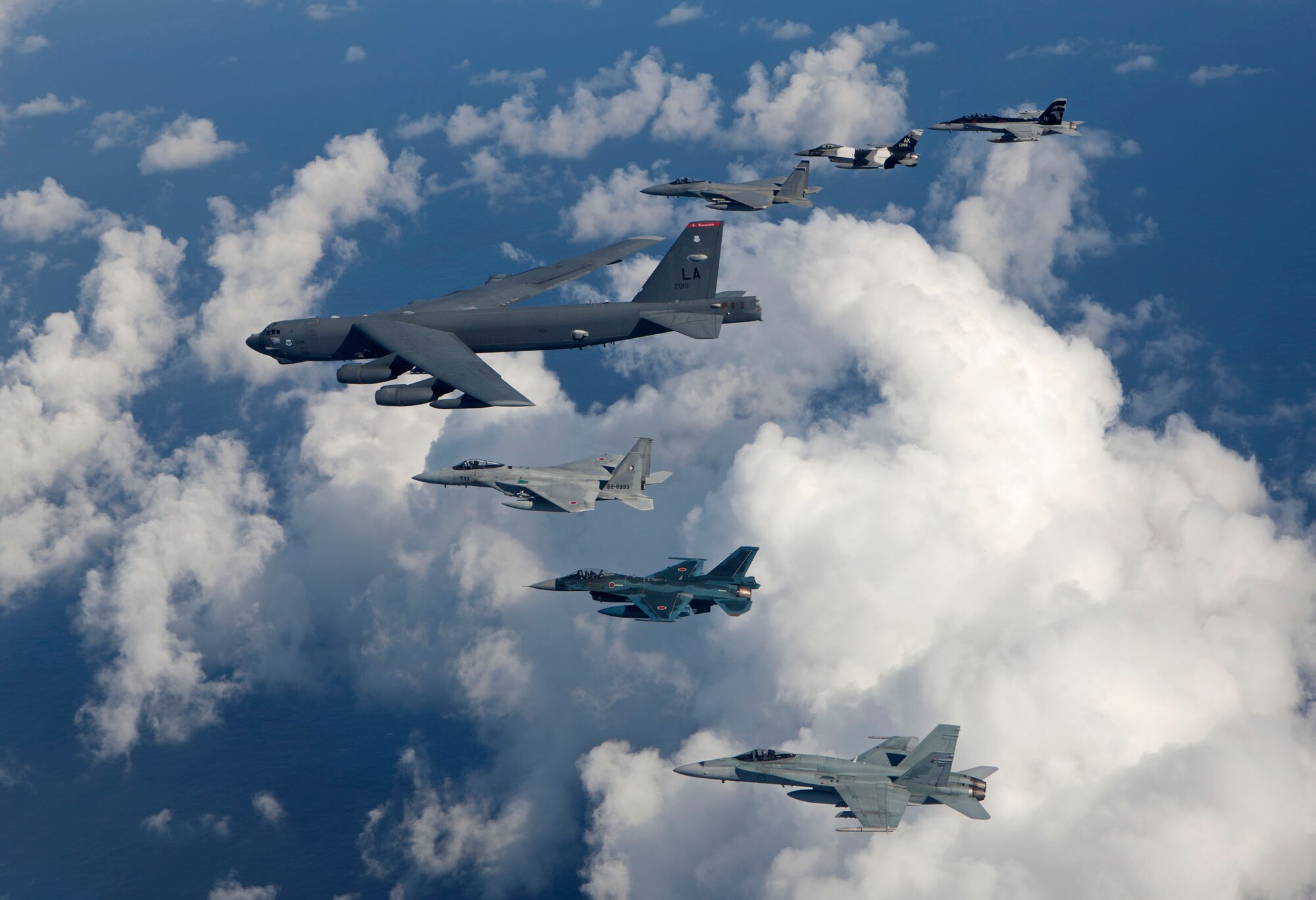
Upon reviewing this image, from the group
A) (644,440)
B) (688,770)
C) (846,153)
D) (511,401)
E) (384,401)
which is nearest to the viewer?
(511,401)

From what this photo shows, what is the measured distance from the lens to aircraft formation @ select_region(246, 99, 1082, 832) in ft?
290

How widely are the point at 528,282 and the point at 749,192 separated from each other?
5359 cm

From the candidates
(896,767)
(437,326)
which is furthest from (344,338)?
(896,767)

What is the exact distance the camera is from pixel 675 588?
98.1 m

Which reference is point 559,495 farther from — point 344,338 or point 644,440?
point 344,338

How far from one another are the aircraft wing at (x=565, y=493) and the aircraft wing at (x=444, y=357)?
12.5 meters

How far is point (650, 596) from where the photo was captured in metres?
97.8

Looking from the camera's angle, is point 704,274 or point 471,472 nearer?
point 704,274

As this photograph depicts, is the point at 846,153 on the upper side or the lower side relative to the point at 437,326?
upper

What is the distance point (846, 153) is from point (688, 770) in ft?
303

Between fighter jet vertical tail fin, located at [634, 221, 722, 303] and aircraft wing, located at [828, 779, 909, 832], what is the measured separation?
4543 cm

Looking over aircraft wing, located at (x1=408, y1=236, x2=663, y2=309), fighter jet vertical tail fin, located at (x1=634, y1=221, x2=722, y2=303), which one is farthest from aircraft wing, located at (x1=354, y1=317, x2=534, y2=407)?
fighter jet vertical tail fin, located at (x1=634, y1=221, x2=722, y2=303)

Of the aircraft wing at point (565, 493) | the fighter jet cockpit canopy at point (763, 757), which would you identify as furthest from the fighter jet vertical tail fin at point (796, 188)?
the fighter jet cockpit canopy at point (763, 757)

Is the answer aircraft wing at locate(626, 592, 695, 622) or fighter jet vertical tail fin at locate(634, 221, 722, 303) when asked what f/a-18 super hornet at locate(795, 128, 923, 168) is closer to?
fighter jet vertical tail fin at locate(634, 221, 722, 303)
